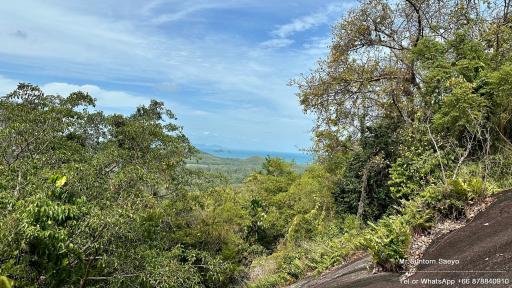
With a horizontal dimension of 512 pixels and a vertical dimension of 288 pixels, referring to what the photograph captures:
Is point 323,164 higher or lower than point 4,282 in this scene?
higher

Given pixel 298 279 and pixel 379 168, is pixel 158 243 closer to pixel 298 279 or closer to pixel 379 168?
pixel 298 279

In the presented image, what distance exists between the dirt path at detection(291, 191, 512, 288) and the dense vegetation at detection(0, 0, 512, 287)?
1.67 feet

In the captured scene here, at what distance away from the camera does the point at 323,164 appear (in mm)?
22938

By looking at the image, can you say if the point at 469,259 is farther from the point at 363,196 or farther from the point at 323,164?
the point at 323,164

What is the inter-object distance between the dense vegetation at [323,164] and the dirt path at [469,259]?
20.0 inches

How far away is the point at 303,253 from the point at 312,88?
8227 millimetres

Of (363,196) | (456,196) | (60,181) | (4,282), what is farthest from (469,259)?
(363,196)

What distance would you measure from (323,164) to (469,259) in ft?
55.6

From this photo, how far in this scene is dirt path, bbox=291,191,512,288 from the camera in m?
5.48

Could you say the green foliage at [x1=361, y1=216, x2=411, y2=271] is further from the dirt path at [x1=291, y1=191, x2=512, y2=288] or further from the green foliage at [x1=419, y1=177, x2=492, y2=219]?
the green foliage at [x1=419, y1=177, x2=492, y2=219]

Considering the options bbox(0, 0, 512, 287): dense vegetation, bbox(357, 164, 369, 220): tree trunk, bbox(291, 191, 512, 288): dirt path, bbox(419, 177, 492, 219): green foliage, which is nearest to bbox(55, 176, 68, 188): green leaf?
bbox(0, 0, 512, 287): dense vegetation

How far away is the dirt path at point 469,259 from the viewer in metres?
5.48

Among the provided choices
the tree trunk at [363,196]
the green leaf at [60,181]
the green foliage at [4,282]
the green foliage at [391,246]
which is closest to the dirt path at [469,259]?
the green foliage at [391,246]

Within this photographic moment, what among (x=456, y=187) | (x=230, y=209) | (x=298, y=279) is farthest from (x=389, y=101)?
(x=230, y=209)
